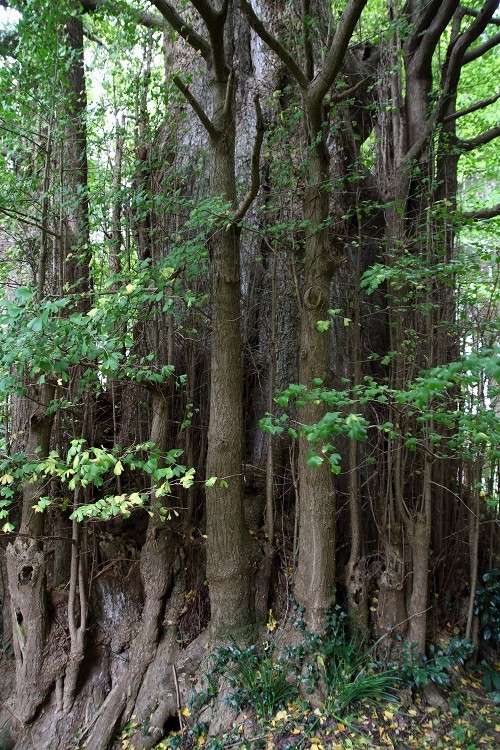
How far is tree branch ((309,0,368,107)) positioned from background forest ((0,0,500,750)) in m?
0.02

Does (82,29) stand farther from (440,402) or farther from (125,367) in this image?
(440,402)

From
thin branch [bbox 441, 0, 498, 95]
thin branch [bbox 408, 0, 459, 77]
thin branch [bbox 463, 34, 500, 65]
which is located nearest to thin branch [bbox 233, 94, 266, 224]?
thin branch [bbox 441, 0, 498, 95]

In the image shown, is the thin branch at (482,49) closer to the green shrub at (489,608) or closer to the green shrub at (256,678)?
the green shrub at (489,608)

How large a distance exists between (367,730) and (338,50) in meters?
5.15

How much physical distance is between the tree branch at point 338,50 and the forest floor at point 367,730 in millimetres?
4863

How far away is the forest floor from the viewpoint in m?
3.31

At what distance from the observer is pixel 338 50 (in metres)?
3.65

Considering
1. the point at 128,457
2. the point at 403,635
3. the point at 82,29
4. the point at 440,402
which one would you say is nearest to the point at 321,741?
the point at 403,635

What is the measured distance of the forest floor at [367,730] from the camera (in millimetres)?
3307

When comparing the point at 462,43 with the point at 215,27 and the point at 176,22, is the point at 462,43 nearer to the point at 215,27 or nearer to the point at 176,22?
the point at 215,27

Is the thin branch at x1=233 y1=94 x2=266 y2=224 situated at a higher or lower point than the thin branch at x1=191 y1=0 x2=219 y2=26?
lower

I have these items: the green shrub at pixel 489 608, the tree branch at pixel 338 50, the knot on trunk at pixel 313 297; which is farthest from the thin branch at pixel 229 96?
the green shrub at pixel 489 608

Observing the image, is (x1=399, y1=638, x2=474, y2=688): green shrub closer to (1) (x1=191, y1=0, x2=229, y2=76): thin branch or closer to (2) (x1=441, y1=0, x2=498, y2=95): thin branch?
(1) (x1=191, y1=0, x2=229, y2=76): thin branch

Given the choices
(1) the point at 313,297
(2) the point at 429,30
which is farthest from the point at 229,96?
(2) the point at 429,30
